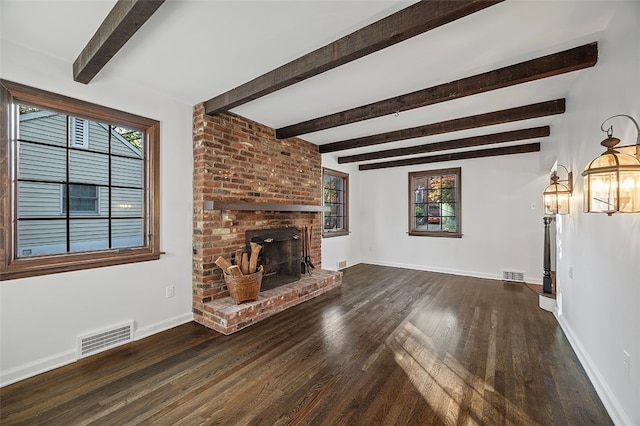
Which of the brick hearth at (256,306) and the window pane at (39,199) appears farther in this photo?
the brick hearth at (256,306)

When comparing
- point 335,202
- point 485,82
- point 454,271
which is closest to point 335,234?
point 335,202

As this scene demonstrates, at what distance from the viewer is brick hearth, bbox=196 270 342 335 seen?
301 centimetres

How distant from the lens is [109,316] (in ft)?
8.67

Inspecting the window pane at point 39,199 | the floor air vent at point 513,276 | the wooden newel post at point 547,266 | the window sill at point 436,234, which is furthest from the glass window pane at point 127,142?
the floor air vent at point 513,276

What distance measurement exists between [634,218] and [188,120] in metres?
3.99

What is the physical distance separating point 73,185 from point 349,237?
5.10m

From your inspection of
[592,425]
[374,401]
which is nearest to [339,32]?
[374,401]

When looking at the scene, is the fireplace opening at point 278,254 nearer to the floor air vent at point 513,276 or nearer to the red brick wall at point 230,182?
the red brick wall at point 230,182

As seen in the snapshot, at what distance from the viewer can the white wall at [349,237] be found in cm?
584

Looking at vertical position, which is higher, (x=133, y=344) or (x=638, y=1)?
(x=638, y=1)

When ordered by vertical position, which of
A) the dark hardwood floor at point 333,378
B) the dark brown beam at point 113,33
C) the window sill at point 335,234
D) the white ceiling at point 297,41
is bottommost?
the dark hardwood floor at point 333,378

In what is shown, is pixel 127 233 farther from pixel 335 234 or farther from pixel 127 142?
pixel 335 234

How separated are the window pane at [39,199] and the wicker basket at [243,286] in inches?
65.7

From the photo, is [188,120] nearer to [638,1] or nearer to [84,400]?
[84,400]
